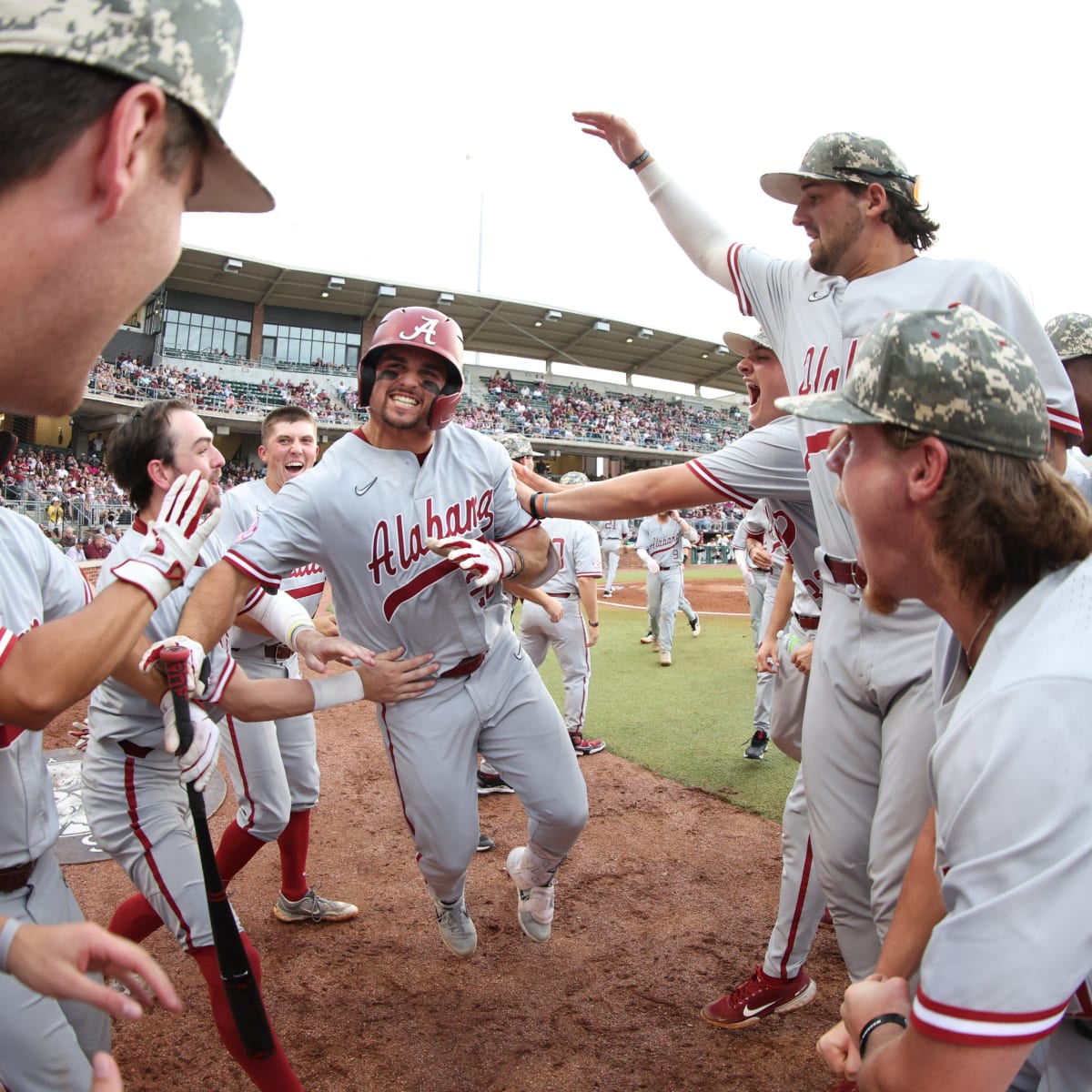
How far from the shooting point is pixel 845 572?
2635 mm

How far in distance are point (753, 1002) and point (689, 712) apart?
517cm

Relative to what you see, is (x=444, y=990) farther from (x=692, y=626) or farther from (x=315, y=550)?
(x=692, y=626)

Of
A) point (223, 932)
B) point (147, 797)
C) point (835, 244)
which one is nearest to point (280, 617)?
point (147, 797)

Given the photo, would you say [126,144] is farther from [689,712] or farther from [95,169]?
[689,712]

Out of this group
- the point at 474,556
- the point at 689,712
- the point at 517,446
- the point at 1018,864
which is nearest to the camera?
the point at 1018,864

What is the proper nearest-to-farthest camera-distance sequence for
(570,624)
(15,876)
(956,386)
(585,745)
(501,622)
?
1. (956,386)
2. (15,876)
3. (501,622)
4. (585,745)
5. (570,624)

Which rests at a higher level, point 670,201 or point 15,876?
point 670,201

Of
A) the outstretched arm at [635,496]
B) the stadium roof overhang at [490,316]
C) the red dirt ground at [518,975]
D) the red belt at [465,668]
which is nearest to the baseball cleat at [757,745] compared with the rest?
the red dirt ground at [518,975]

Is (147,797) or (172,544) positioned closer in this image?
(172,544)

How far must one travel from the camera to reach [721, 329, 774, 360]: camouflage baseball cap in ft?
11.9

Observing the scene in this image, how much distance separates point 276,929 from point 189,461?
8.01 feet

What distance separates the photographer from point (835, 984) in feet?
11.6

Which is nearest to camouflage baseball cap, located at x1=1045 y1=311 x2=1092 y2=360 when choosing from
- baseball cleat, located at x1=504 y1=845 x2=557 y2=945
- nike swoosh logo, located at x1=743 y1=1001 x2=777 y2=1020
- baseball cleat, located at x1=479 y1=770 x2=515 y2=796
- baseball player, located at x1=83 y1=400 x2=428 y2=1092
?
nike swoosh logo, located at x1=743 y1=1001 x2=777 y2=1020

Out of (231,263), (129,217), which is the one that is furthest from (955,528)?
(231,263)
